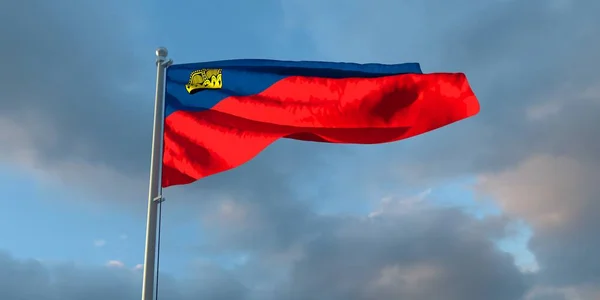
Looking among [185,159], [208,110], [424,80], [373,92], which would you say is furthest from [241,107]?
[424,80]

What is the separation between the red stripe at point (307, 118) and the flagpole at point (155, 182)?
0.78 meters

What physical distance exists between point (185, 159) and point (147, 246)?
3129mm

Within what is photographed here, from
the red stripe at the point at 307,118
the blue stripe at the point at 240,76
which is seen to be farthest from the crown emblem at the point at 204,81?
the red stripe at the point at 307,118

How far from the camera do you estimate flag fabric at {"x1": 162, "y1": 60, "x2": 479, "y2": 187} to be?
2222cm

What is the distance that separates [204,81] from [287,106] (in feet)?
8.92

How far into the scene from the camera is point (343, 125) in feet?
74.8

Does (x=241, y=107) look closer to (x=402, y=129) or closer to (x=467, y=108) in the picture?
(x=402, y=129)

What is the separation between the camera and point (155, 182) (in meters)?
21.5

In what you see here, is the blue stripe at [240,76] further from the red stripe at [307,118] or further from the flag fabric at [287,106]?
the red stripe at [307,118]

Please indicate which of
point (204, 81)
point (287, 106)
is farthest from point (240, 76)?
point (287, 106)

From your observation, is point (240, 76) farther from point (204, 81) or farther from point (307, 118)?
point (307, 118)

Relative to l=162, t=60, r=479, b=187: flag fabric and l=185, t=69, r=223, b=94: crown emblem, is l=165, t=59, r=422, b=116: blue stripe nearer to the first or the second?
l=162, t=60, r=479, b=187: flag fabric

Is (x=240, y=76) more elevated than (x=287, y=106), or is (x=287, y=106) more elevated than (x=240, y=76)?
(x=240, y=76)

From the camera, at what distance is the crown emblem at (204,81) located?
2380cm
